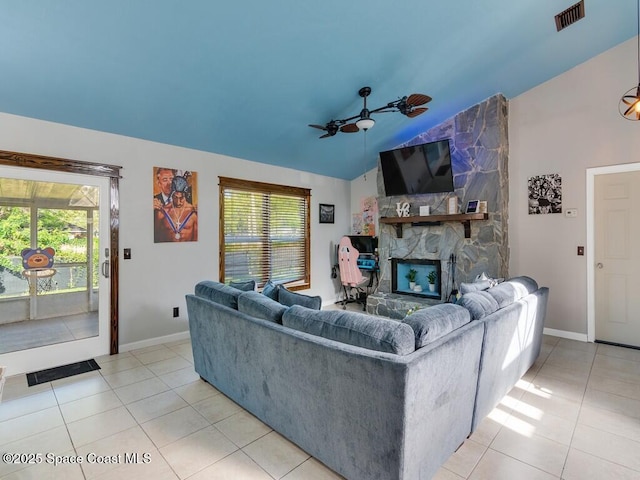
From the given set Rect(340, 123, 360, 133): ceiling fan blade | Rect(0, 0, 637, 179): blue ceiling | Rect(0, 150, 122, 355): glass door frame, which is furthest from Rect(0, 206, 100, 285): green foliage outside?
Rect(340, 123, 360, 133): ceiling fan blade

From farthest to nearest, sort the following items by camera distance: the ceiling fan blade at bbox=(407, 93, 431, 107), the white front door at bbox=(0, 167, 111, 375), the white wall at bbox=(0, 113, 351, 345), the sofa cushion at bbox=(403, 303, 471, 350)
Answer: the white wall at bbox=(0, 113, 351, 345), the white front door at bbox=(0, 167, 111, 375), the ceiling fan blade at bbox=(407, 93, 431, 107), the sofa cushion at bbox=(403, 303, 471, 350)

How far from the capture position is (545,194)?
13.6ft

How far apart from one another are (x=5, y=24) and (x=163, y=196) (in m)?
1.93

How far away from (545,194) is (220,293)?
4.20 metres

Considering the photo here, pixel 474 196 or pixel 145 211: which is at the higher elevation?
pixel 474 196

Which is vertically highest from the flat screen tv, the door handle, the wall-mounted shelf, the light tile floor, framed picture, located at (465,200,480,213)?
the flat screen tv

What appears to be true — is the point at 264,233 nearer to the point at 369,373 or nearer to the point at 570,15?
the point at 369,373

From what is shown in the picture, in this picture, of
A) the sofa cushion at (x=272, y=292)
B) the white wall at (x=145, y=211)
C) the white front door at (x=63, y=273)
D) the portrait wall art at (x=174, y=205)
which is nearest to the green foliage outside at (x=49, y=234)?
the white front door at (x=63, y=273)

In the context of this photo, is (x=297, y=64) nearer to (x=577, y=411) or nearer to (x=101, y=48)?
(x=101, y=48)

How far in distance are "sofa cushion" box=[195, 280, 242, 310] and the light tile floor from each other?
80 centimetres

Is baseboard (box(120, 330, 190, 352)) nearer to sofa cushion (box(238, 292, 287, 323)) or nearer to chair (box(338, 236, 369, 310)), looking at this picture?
sofa cushion (box(238, 292, 287, 323))

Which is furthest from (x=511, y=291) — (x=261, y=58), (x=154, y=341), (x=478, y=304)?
(x=154, y=341)

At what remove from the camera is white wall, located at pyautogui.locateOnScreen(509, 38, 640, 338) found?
12.1 ft

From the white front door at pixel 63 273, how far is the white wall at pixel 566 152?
5131 millimetres
